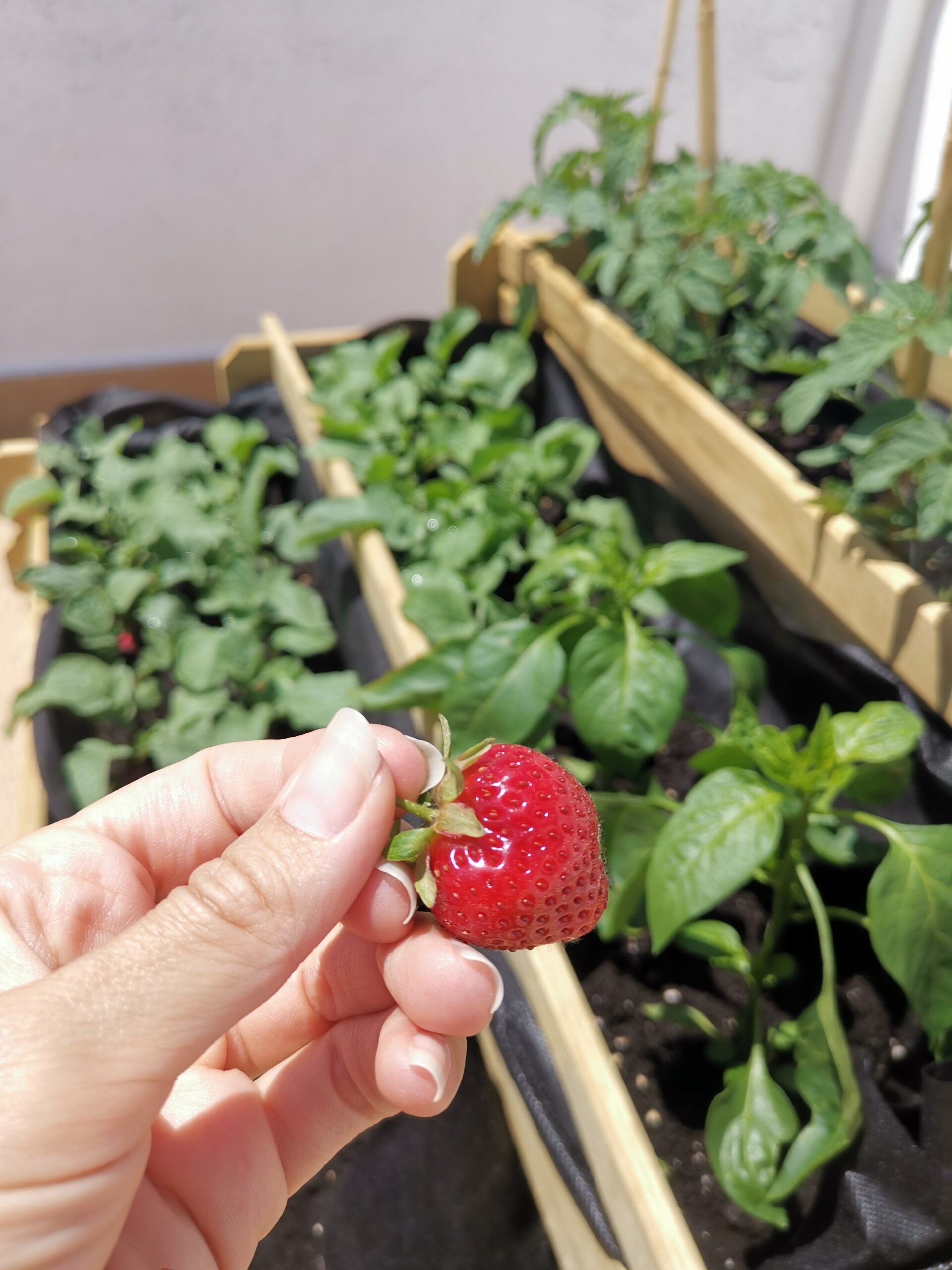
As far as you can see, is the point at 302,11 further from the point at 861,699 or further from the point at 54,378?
the point at 861,699

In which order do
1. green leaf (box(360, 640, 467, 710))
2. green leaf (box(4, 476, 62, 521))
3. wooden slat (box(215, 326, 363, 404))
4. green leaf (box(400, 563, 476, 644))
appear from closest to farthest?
green leaf (box(360, 640, 467, 710)) < green leaf (box(400, 563, 476, 644)) < green leaf (box(4, 476, 62, 521)) < wooden slat (box(215, 326, 363, 404))

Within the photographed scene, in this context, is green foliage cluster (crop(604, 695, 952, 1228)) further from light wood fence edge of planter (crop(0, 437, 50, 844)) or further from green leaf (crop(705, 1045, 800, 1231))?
light wood fence edge of planter (crop(0, 437, 50, 844))

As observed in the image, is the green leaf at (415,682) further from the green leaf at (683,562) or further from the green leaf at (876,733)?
the green leaf at (876,733)

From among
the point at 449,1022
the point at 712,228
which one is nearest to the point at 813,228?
the point at 712,228

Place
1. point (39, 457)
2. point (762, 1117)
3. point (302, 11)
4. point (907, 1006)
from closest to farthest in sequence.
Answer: point (762, 1117), point (907, 1006), point (39, 457), point (302, 11)

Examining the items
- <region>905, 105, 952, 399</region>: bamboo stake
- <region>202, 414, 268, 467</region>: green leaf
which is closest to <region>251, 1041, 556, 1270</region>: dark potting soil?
<region>905, 105, 952, 399</region>: bamboo stake

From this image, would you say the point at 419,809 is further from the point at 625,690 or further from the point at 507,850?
the point at 625,690

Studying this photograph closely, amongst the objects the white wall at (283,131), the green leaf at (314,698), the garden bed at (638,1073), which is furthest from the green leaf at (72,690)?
the white wall at (283,131)
